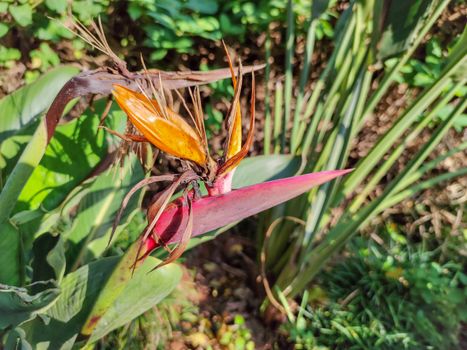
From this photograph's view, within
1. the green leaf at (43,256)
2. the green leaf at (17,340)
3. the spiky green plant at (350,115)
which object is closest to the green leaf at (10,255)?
the green leaf at (43,256)

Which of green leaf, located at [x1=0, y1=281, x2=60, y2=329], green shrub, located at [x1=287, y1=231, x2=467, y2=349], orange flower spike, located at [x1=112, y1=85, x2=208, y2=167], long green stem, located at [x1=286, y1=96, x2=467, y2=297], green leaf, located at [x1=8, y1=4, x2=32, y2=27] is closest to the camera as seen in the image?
orange flower spike, located at [x1=112, y1=85, x2=208, y2=167]

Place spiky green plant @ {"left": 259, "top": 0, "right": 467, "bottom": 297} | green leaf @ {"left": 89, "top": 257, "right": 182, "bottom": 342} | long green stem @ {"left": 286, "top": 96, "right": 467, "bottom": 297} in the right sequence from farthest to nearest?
long green stem @ {"left": 286, "top": 96, "right": 467, "bottom": 297}
spiky green plant @ {"left": 259, "top": 0, "right": 467, "bottom": 297}
green leaf @ {"left": 89, "top": 257, "right": 182, "bottom": 342}

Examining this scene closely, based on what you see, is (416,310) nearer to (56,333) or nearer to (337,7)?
(337,7)

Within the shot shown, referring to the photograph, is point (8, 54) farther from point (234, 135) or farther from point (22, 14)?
point (234, 135)

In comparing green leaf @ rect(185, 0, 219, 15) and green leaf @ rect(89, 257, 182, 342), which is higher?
green leaf @ rect(185, 0, 219, 15)

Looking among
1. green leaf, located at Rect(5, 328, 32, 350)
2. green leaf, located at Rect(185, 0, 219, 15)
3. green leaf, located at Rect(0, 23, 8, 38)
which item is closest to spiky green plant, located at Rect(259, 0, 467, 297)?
green leaf, located at Rect(185, 0, 219, 15)

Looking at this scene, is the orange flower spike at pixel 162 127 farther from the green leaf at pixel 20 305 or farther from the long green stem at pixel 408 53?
the long green stem at pixel 408 53

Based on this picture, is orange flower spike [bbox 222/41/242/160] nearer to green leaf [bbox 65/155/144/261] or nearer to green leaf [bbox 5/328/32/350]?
green leaf [bbox 5/328/32/350]
